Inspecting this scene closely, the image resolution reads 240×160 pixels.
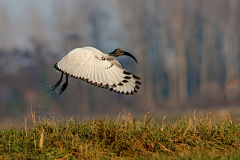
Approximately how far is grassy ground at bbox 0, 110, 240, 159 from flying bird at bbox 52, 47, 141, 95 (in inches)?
40.5

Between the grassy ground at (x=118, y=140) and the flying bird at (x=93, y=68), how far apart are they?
1028mm

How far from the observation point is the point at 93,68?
6086mm

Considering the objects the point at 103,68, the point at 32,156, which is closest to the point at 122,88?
the point at 103,68

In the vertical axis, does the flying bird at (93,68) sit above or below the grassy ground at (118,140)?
above

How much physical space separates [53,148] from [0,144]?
1.02m

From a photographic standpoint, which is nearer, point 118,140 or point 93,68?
point 118,140

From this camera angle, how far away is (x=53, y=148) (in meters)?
4.25

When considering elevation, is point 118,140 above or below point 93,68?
below

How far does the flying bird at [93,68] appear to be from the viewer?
5.96 m

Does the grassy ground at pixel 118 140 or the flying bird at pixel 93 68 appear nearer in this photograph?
the grassy ground at pixel 118 140

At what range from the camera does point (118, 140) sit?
455 centimetres

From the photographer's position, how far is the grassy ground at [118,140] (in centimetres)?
423

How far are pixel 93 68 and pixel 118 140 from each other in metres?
2.08

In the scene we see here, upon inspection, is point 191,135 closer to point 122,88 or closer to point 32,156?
point 122,88
